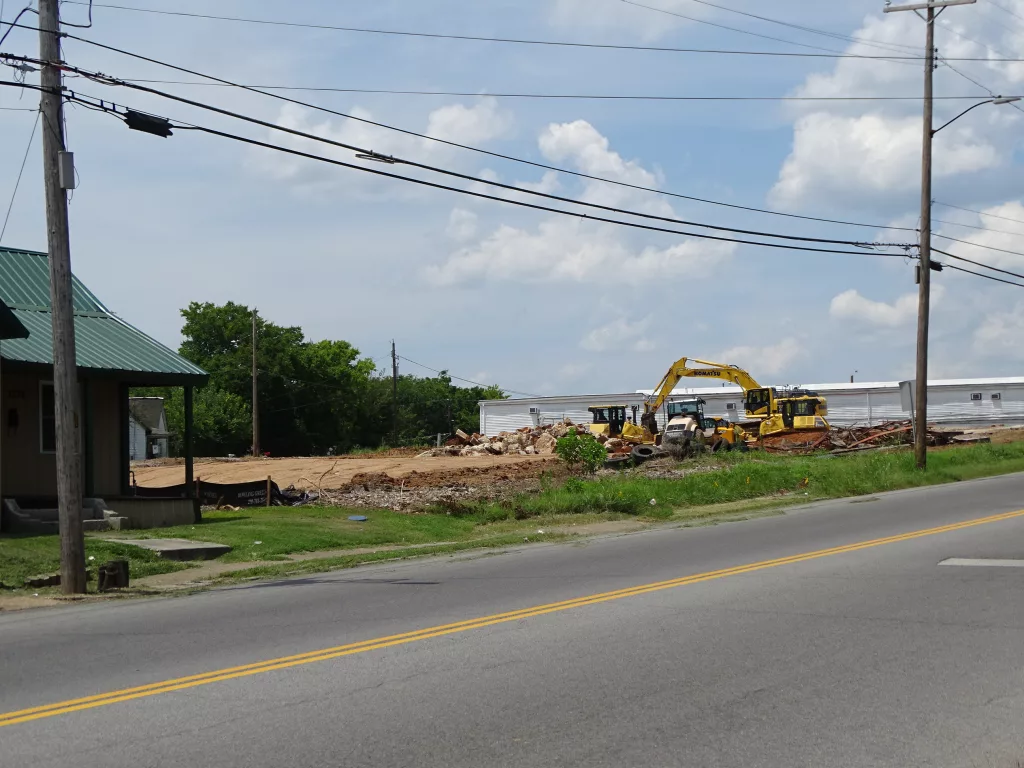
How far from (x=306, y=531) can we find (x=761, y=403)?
41407 mm

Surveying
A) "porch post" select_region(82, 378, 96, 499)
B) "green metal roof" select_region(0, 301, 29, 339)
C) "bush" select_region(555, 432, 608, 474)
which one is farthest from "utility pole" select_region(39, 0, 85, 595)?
"bush" select_region(555, 432, 608, 474)

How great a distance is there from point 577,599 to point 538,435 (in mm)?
51848

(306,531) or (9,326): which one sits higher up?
(9,326)

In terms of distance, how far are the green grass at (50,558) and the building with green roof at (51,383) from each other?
11.5 ft

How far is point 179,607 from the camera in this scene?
12.1 m

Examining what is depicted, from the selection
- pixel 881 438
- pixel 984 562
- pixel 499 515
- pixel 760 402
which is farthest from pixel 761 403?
pixel 984 562

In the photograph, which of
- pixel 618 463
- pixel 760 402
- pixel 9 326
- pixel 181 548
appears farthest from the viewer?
pixel 760 402

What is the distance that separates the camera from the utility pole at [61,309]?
13656 mm

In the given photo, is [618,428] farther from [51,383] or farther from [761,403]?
[51,383]

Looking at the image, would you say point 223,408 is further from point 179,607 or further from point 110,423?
point 179,607

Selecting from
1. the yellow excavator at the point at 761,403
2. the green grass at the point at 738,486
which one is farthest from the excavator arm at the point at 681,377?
the green grass at the point at 738,486

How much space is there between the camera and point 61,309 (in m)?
13.8

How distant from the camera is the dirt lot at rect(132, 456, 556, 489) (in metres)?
37.7

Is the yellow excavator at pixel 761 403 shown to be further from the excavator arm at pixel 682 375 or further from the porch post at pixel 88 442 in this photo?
the porch post at pixel 88 442
